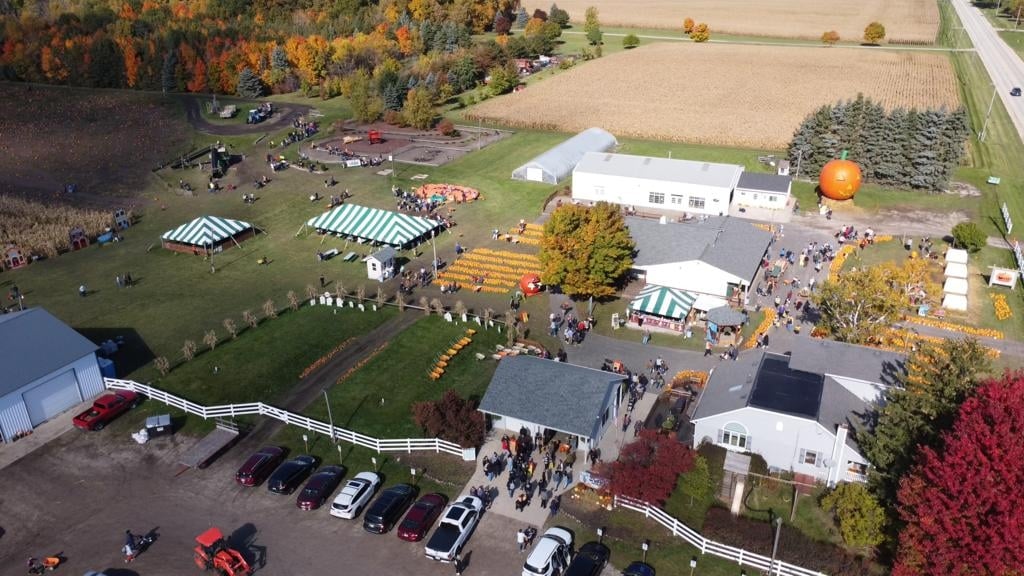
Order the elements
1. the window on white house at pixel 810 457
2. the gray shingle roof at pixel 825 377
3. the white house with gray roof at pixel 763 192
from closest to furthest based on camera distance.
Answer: the window on white house at pixel 810 457
the gray shingle roof at pixel 825 377
the white house with gray roof at pixel 763 192

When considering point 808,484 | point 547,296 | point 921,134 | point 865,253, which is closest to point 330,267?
point 547,296

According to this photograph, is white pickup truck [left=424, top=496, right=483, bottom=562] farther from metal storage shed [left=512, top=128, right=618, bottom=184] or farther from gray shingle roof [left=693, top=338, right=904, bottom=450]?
metal storage shed [left=512, top=128, right=618, bottom=184]

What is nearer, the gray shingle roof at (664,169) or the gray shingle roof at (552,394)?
the gray shingle roof at (552,394)

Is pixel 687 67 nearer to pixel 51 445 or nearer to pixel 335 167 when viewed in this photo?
pixel 335 167

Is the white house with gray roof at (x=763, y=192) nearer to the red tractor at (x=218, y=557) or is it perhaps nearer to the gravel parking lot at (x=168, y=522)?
the gravel parking lot at (x=168, y=522)

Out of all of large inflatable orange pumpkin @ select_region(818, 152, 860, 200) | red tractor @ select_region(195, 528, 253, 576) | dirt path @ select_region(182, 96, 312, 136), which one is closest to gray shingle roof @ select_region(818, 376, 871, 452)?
red tractor @ select_region(195, 528, 253, 576)

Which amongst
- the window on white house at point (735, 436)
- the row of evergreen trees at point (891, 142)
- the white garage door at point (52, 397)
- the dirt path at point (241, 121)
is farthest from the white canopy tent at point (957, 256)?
the dirt path at point (241, 121)
